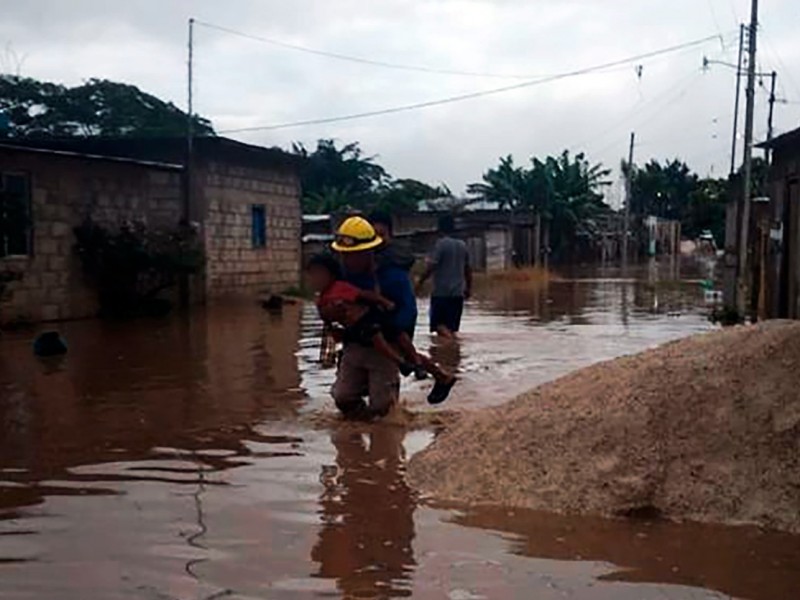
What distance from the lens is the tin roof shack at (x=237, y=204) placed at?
2345 centimetres

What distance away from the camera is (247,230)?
25.6m

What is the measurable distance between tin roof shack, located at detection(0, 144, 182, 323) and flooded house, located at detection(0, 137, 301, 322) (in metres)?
0.02

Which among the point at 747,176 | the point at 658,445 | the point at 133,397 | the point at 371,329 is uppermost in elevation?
the point at 747,176

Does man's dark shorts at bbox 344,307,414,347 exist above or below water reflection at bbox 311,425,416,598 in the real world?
above

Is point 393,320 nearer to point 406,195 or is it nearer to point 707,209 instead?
point 406,195

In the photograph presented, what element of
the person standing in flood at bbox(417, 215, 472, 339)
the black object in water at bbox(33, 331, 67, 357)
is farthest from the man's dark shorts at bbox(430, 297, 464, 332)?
the black object in water at bbox(33, 331, 67, 357)

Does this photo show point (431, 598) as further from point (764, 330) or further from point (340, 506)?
point (764, 330)

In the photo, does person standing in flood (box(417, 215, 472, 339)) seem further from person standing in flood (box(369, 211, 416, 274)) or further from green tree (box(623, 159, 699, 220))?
green tree (box(623, 159, 699, 220))

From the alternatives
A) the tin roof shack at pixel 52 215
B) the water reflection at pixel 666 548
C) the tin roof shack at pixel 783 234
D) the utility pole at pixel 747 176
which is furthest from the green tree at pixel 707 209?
the water reflection at pixel 666 548

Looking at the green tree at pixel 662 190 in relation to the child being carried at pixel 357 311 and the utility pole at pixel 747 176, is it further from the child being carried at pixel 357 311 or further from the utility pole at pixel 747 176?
the child being carried at pixel 357 311

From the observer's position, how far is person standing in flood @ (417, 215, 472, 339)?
1341 centimetres

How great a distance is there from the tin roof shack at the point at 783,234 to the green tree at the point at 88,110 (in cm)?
2836

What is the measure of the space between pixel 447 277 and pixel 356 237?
5613mm

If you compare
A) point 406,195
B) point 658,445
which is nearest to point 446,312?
point 658,445
